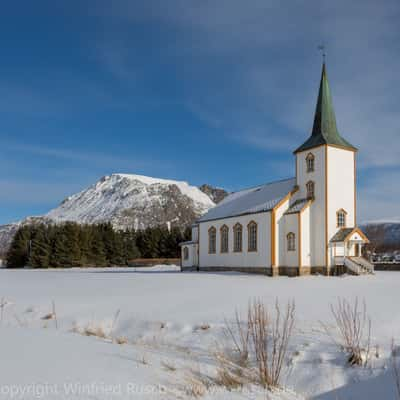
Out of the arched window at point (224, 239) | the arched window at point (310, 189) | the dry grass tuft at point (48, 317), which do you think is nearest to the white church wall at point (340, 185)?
the arched window at point (310, 189)

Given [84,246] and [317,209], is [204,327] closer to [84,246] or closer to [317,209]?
[317,209]

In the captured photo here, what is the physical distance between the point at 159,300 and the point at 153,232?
57.9 metres

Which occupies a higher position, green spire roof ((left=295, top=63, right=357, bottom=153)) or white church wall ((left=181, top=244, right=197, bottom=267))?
green spire roof ((left=295, top=63, right=357, bottom=153))

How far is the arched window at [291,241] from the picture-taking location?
32.1m

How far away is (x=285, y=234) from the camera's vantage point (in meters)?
32.8

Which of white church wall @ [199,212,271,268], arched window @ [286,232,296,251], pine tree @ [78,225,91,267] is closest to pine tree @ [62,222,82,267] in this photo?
pine tree @ [78,225,91,267]

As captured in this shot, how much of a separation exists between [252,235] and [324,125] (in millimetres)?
10414

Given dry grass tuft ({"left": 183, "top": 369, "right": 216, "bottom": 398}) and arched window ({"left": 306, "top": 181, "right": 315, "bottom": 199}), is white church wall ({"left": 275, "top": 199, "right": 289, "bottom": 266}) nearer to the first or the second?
arched window ({"left": 306, "top": 181, "right": 315, "bottom": 199})

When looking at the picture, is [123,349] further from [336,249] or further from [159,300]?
[336,249]

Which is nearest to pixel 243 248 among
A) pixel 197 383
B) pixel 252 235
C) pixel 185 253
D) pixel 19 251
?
pixel 252 235

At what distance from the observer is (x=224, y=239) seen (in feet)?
125

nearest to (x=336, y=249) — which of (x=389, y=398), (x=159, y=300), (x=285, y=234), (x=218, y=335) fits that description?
(x=285, y=234)

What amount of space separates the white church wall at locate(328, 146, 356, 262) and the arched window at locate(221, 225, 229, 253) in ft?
30.6

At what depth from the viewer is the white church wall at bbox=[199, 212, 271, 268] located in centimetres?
3291
